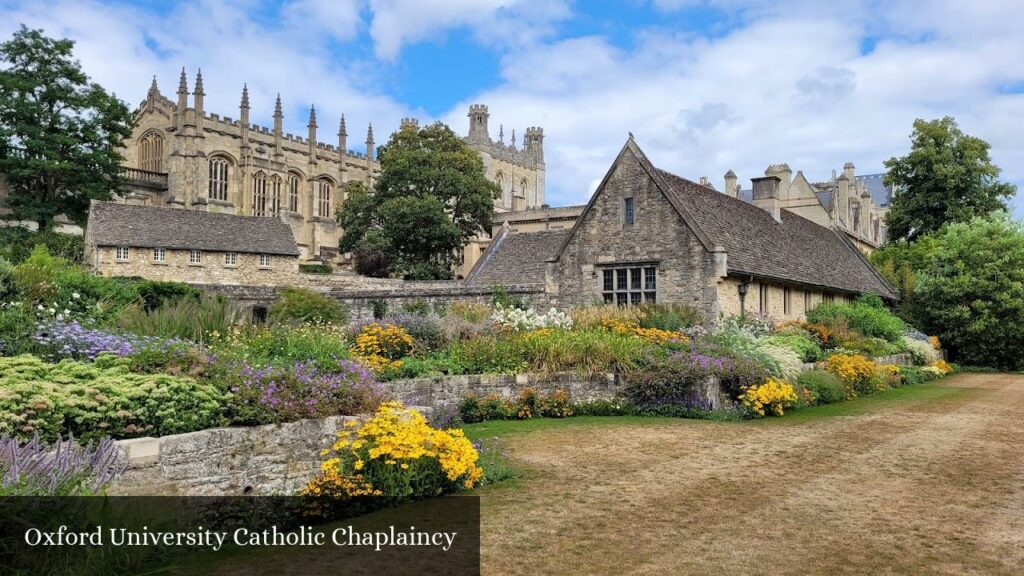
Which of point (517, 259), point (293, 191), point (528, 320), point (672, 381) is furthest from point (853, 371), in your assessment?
point (293, 191)

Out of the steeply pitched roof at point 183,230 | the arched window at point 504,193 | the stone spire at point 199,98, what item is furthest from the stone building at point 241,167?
the arched window at point 504,193

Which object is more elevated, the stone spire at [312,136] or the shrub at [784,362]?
the stone spire at [312,136]

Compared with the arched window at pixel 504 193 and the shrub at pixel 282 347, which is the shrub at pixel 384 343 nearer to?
the shrub at pixel 282 347

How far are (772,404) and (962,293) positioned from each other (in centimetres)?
2026

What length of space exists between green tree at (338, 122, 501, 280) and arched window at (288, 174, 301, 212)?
2293cm

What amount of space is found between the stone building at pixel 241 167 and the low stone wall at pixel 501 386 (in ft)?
160

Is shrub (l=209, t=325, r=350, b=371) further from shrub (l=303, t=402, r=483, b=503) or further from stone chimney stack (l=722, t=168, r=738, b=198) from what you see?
stone chimney stack (l=722, t=168, r=738, b=198)

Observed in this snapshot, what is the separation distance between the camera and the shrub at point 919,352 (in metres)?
26.1

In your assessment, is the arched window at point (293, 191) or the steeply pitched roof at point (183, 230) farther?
the arched window at point (293, 191)

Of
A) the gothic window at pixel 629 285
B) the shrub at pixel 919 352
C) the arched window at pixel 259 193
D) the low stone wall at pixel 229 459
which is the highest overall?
the arched window at pixel 259 193

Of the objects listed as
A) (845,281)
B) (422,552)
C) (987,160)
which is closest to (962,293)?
(845,281)

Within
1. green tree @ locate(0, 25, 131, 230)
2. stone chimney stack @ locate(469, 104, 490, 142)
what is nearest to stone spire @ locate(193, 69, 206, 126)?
green tree @ locate(0, 25, 131, 230)

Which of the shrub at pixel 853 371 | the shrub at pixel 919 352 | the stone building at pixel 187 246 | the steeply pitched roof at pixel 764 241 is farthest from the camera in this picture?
the stone building at pixel 187 246

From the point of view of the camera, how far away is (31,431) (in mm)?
6703
